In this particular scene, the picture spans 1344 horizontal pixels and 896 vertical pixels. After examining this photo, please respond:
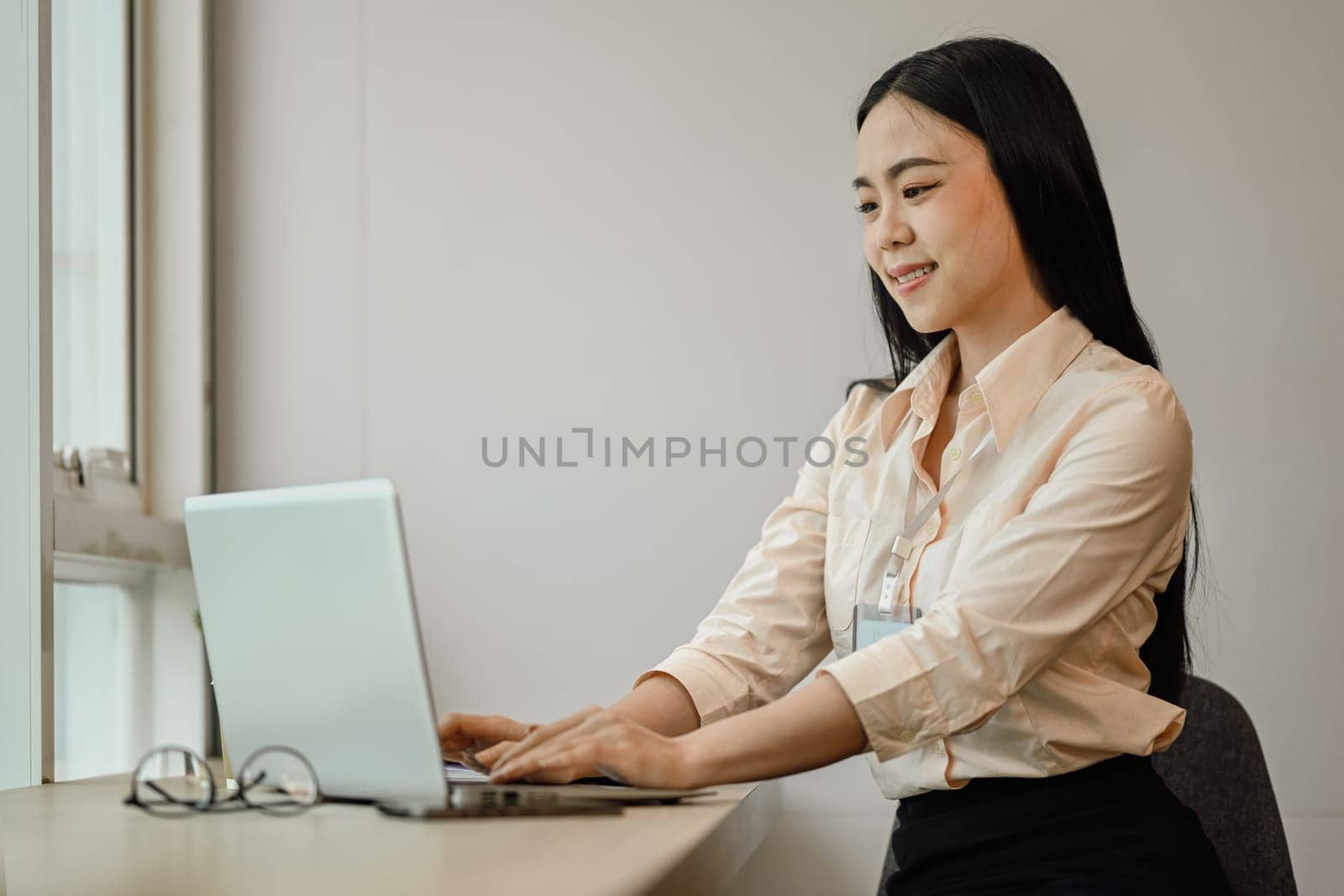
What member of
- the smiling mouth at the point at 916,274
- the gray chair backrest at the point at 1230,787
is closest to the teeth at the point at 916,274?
the smiling mouth at the point at 916,274

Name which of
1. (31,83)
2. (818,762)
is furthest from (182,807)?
(31,83)

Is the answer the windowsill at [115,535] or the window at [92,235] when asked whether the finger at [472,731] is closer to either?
the windowsill at [115,535]

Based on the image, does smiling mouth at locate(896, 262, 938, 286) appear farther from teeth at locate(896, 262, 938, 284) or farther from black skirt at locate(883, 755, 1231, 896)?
black skirt at locate(883, 755, 1231, 896)

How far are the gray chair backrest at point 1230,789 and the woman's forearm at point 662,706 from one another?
290mm

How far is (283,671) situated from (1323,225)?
1916 mm

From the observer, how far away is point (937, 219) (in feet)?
5.08

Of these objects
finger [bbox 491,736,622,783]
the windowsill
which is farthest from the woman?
the windowsill

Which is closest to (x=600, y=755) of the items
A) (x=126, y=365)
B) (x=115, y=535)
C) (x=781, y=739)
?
(x=781, y=739)

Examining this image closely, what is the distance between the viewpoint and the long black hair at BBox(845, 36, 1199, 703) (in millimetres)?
1541

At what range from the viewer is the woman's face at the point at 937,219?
155 centimetres

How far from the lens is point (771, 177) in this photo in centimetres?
241

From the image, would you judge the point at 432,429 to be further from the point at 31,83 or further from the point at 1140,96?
the point at 1140,96

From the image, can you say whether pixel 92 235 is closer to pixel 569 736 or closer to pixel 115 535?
pixel 115 535

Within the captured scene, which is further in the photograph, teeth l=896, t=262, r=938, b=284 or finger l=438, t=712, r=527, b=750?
teeth l=896, t=262, r=938, b=284
